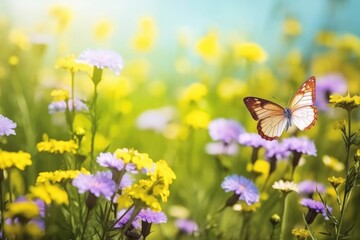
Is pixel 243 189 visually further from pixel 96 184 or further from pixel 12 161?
pixel 12 161

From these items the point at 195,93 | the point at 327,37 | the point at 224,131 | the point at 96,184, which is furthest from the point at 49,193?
the point at 327,37

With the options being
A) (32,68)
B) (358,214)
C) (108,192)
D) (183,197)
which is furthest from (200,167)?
(108,192)

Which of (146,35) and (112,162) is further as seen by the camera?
(146,35)

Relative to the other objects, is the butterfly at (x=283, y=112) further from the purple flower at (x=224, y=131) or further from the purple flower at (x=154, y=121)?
the purple flower at (x=154, y=121)

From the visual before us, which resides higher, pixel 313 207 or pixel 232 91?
pixel 232 91

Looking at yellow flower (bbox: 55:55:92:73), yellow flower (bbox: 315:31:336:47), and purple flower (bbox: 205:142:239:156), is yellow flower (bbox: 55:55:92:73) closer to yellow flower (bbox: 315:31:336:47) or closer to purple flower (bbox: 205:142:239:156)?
purple flower (bbox: 205:142:239:156)

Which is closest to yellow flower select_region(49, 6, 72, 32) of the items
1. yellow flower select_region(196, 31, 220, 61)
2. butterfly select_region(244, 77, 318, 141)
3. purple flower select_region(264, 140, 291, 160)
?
yellow flower select_region(196, 31, 220, 61)

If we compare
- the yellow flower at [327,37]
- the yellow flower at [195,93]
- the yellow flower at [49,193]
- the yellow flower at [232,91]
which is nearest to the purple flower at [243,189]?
the yellow flower at [49,193]
